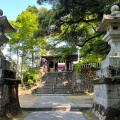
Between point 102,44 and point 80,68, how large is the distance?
14.3 metres

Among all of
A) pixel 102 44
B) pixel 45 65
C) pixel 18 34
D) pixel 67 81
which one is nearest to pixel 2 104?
pixel 102 44

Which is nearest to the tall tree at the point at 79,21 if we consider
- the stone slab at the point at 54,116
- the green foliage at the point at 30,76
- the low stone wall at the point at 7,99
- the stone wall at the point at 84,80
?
the stone slab at the point at 54,116

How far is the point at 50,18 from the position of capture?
1552 centimetres

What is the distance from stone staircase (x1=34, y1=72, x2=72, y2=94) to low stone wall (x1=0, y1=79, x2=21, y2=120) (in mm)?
18061

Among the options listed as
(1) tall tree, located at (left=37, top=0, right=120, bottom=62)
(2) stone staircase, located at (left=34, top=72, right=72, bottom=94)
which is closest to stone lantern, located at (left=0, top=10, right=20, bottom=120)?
(1) tall tree, located at (left=37, top=0, right=120, bottom=62)

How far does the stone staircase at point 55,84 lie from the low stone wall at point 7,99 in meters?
18.1

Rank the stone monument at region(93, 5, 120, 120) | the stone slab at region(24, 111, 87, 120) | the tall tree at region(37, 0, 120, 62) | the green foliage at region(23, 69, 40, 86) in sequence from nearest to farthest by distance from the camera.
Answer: the stone monument at region(93, 5, 120, 120)
the stone slab at region(24, 111, 87, 120)
the tall tree at region(37, 0, 120, 62)
the green foliage at region(23, 69, 40, 86)

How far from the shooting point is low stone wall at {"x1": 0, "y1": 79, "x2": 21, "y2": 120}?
25.5 ft

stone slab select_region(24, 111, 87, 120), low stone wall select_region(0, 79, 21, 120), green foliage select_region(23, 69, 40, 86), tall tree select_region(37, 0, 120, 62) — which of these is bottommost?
stone slab select_region(24, 111, 87, 120)

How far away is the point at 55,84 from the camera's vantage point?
3177 cm

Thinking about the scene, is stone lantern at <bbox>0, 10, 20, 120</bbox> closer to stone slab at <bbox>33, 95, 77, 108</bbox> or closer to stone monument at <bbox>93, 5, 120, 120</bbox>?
stone slab at <bbox>33, 95, 77, 108</bbox>

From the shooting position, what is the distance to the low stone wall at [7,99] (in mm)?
7774

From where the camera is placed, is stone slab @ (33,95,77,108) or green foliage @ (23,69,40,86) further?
green foliage @ (23,69,40,86)

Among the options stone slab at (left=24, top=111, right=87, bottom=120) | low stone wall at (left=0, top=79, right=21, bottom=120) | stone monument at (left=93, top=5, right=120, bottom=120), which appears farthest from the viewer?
stone slab at (left=24, top=111, right=87, bottom=120)
